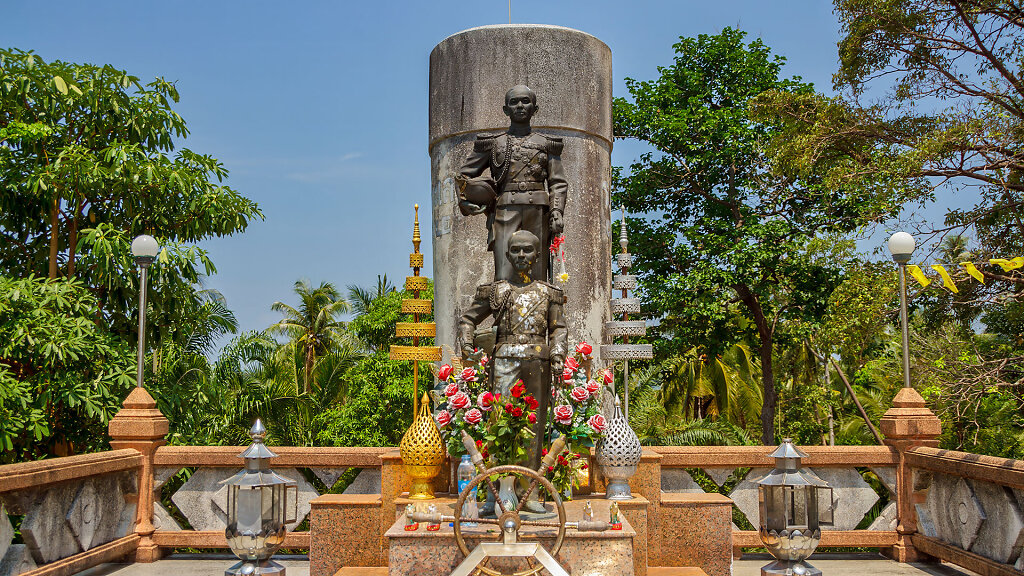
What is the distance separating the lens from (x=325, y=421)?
2286 centimetres

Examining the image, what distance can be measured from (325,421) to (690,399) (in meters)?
13.5

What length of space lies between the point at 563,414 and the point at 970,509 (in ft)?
13.5

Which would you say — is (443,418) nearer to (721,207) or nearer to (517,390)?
(517,390)

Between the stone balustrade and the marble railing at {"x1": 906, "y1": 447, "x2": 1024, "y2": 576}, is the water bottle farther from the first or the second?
the marble railing at {"x1": 906, "y1": 447, "x2": 1024, "y2": 576}

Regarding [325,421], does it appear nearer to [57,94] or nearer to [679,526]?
[57,94]

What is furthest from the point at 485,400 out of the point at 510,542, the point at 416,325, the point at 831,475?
the point at 831,475

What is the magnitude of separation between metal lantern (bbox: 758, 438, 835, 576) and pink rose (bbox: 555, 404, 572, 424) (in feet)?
5.91

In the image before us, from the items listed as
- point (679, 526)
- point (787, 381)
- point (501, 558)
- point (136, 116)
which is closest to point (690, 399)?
point (787, 381)

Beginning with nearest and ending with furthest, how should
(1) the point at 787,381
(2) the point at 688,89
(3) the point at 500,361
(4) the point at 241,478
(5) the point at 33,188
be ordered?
(4) the point at 241,478 < (3) the point at 500,361 < (5) the point at 33,188 < (2) the point at 688,89 < (1) the point at 787,381

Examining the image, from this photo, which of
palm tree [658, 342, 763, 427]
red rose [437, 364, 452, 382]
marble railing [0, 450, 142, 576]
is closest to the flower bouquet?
red rose [437, 364, 452, 382]

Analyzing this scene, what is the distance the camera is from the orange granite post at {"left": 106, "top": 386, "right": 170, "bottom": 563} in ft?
28.8

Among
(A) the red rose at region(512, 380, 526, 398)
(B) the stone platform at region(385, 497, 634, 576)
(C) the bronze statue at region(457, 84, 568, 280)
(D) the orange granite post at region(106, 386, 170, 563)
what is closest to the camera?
(B) the stone platform at region(385, 497, 634, 576)

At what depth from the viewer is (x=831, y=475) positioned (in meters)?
9.05

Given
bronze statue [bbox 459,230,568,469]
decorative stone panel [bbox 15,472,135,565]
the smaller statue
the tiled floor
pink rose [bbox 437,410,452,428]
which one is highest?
bronze statue [bbox 459,230,568,469]
